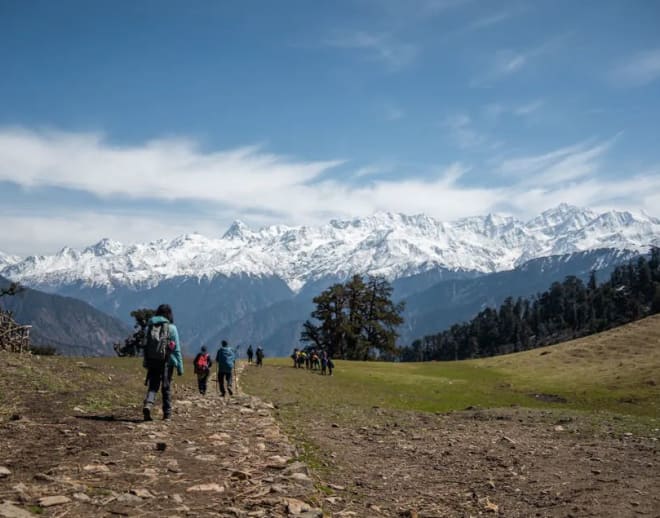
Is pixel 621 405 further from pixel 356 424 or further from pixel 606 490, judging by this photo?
pixel 606 490

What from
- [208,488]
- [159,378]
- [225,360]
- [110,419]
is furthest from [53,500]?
[225,360]

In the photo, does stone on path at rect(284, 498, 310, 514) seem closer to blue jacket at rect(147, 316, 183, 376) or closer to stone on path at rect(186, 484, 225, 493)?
stone on path at rect(186, 484, 225, 493)

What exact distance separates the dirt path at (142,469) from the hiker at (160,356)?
619mm

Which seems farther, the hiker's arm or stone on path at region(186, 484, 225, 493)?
the hiker's arm

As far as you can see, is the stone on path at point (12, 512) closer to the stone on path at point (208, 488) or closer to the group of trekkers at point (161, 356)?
the stone on path at point (208, 488)

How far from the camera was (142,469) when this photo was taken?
33.5 feet

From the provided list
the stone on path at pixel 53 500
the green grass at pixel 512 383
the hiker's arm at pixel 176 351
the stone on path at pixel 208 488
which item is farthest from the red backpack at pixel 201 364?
the stone on path at pixel 53 500

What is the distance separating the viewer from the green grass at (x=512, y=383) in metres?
32.8

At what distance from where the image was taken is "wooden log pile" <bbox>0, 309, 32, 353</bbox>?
40.3 meters

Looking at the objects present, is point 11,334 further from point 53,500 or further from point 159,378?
point 53,500

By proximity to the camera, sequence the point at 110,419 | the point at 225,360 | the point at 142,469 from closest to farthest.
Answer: the point at 142,469 → the point at 110,419 → the point at 225,360

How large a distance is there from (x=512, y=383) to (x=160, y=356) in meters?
42.0

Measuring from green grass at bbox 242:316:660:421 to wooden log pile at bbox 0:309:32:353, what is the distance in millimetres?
17827

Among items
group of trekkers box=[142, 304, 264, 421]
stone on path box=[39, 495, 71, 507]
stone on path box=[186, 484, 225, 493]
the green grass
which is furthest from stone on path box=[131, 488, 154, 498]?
the green grass
